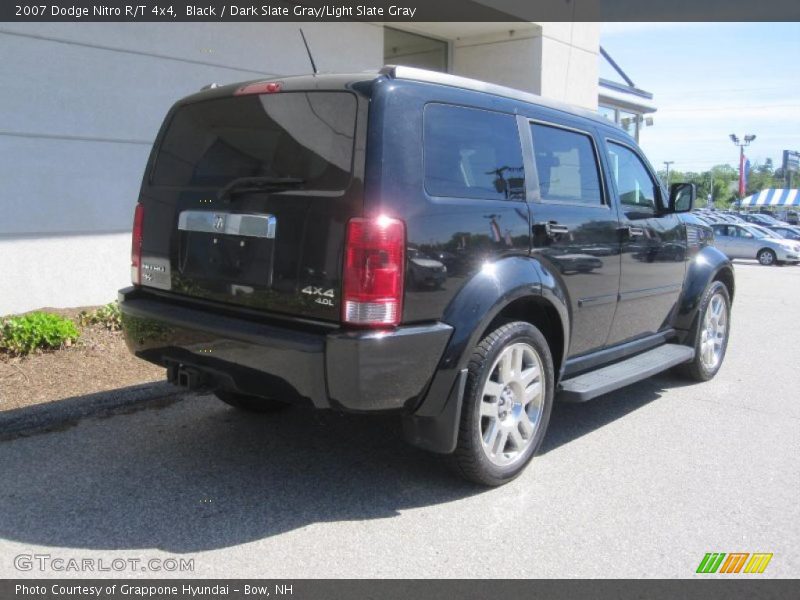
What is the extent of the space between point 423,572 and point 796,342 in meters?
6.95

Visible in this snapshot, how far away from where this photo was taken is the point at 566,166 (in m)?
4.48

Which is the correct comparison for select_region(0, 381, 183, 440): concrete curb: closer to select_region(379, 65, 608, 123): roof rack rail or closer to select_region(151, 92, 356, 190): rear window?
select_region(151, 92, 356, 190): rear window

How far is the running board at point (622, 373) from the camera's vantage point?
4.27 m

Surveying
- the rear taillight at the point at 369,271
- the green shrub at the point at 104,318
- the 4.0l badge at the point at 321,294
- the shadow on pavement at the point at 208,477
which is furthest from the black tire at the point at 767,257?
the 4.0l badge at the point at 321,294

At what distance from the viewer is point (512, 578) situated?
3.00m

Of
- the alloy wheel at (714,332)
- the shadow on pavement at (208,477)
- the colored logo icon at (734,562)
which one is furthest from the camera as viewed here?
the alloy wheel at (714,332)

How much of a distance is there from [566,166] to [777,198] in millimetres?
70636

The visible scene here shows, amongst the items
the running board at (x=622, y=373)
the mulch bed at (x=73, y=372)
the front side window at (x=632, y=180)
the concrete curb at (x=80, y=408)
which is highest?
the front side window at (x=632, y=180)

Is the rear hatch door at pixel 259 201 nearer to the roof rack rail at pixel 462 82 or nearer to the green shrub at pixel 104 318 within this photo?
the roof rack rail at pixel 462 82

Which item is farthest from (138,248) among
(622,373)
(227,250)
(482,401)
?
(622,373)

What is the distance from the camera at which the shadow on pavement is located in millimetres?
3352

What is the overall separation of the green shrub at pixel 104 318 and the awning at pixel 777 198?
68.9m
